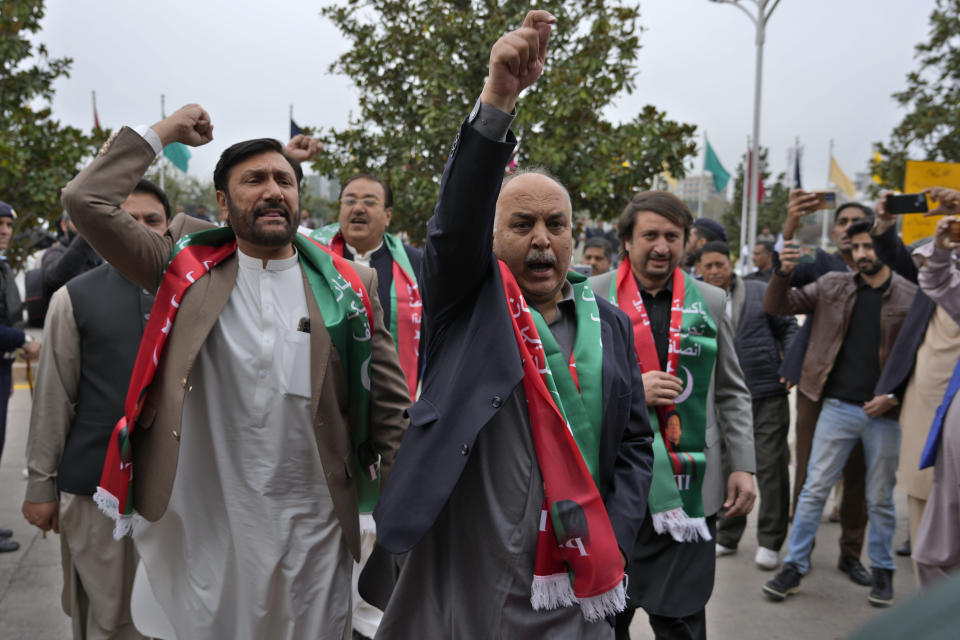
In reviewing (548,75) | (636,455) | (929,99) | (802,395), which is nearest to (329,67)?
(548,75)

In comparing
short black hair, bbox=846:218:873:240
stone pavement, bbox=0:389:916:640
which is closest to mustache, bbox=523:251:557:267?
stone pavement, bbox=0:389:916:640

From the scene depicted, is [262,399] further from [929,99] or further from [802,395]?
[929,99]

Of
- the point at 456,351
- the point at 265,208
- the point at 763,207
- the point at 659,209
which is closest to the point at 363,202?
the point at 659,209

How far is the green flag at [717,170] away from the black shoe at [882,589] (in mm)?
16996

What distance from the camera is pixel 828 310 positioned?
5555mm

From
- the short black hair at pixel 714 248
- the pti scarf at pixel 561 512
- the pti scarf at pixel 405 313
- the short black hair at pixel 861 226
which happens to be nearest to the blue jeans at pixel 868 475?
the short black hair at pixel 861 226

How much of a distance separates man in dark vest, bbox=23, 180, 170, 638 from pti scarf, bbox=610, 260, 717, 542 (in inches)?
84.3

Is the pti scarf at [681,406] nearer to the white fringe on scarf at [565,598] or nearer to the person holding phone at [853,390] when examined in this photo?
the white fringe on scarf at [565,598]

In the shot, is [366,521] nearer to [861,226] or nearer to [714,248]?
[714,248]

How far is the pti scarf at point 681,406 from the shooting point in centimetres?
333

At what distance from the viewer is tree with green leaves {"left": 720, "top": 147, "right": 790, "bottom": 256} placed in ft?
150

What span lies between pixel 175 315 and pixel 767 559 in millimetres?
4627

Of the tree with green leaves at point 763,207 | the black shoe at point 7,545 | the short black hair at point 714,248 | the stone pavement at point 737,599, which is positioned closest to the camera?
the stone pavement at point 737,599

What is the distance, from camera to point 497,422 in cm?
218
